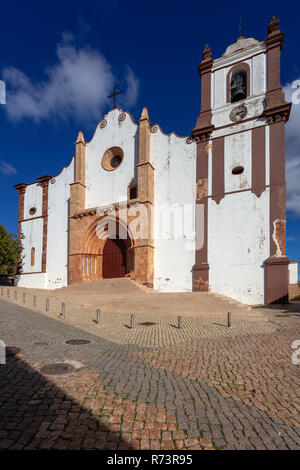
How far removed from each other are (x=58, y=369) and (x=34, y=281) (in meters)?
21.8

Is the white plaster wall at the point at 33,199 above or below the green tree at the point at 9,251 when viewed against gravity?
above

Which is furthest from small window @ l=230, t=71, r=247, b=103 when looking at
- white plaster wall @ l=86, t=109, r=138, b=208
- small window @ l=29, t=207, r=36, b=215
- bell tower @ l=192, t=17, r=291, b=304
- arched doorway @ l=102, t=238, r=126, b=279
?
small window @ l=29, t=207, r=36, b=215

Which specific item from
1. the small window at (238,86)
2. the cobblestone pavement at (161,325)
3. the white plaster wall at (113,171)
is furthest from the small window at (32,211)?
the small window at (238,86)

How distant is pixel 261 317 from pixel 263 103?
1392 cm

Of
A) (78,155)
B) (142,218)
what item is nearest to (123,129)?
(78,155)

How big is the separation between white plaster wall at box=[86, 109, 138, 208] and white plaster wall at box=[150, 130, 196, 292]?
2.51m

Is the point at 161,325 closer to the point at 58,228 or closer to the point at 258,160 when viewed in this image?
the point at 258,160

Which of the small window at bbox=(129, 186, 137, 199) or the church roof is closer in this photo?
the church roof

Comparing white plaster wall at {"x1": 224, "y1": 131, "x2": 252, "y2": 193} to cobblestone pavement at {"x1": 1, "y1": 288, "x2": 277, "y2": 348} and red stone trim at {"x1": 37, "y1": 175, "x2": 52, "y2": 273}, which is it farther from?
red stone trim at {"x1": 37, "y1": 175, "x2": 52, "y2": 273}

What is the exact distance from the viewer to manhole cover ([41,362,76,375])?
4.86 meters

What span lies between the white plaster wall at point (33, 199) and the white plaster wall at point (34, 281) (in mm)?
5683

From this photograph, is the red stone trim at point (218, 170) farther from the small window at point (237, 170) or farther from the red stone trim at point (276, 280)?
the red stone trim at point (276, 280)

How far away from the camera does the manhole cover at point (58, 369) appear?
15.9 feet

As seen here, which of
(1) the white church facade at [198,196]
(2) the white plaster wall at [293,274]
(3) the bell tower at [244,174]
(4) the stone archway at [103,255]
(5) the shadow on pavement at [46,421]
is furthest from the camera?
(2) the white plaster wall at [293,274]
